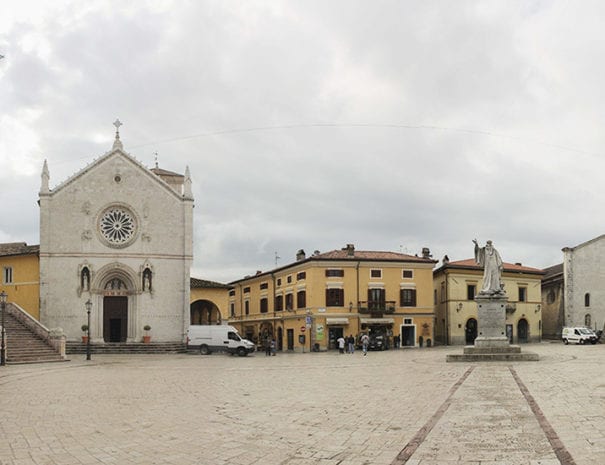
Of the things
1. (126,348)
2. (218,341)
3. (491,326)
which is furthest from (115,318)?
(491,326)

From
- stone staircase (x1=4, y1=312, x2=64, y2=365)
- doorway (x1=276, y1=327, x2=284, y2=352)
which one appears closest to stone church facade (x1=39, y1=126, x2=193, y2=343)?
stone staircase (x1=4, y1=312, x2=64, y2=365)

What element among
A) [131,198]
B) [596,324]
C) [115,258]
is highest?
[131,198]

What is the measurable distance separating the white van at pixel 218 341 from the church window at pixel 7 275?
15.1 meters

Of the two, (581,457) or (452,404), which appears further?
(452,404)

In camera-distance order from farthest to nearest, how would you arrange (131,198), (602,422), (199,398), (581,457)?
(131,198)
(199,398)
(602,422)
(581,457)

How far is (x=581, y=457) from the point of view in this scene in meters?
10.4

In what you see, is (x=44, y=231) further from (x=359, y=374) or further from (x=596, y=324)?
(x=596, y=324)

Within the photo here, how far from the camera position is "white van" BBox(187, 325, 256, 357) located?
48062 mm

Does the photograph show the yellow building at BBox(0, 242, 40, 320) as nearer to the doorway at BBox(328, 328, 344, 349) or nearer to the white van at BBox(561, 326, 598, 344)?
the doorway at BBox(328, 328, 344, 349)

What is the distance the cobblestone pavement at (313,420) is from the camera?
11.1 metres

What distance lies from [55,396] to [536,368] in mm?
17749

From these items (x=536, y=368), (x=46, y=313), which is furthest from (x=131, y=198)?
(x=536, y=368)

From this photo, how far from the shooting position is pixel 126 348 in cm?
4988

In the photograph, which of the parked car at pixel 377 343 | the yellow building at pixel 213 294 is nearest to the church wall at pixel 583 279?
the parked car at pixel 377 343
